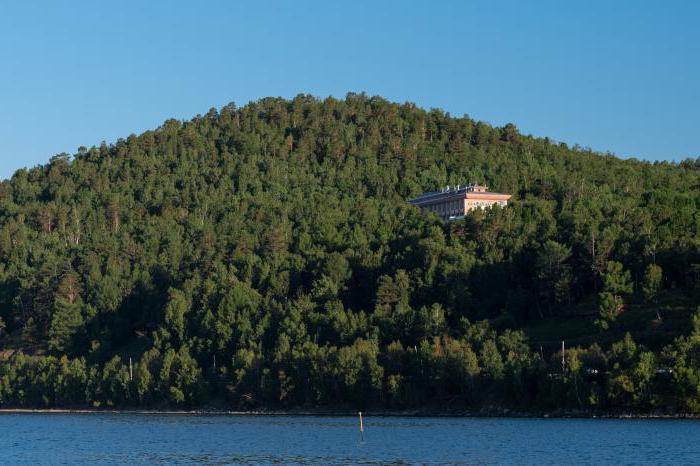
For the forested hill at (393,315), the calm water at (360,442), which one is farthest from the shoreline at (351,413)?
the calm water at (360,442)

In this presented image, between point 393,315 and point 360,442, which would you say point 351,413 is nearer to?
point 393,315

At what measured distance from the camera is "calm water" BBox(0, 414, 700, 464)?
261 feet

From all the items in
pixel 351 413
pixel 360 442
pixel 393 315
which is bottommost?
pixel 360 442

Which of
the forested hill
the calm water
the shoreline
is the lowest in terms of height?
the calm water

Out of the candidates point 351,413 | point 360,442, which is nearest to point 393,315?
point 351,413

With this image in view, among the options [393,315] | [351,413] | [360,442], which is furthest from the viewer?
[393,315]

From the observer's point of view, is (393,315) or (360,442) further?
(393,315)

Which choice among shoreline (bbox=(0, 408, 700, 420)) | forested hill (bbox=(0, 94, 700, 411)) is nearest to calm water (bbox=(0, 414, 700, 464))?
shoreline (bbox=(0, 408, 700, 420))

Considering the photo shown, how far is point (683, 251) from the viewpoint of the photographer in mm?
139000

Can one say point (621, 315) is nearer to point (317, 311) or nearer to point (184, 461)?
point (317, 311)

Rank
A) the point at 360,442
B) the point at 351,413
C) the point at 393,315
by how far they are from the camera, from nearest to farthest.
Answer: the point at 360,442 < the point at 351,413 < the point at 393,315

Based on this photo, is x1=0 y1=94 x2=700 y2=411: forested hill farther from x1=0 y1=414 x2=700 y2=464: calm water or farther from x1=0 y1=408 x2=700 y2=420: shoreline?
x1=0 y1=414 x2=700 y2=464: calm water

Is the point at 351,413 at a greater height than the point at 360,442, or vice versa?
the point at 351,413

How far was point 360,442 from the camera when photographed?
306ft
